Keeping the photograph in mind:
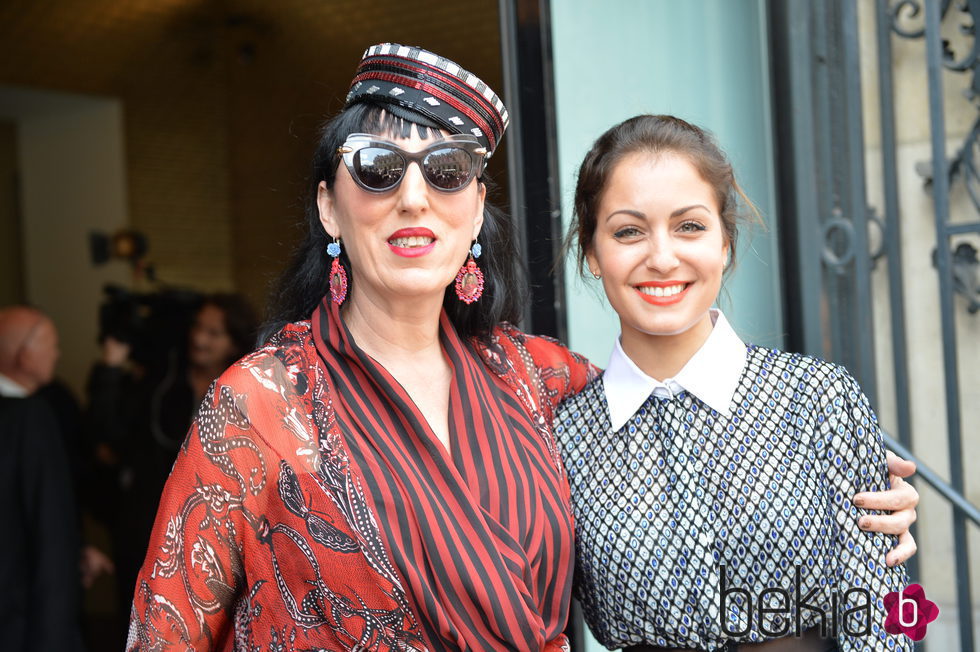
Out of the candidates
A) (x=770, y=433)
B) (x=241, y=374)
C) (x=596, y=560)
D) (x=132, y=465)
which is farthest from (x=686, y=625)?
(x=132, y=465)

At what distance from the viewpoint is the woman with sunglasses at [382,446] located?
69.6 inches

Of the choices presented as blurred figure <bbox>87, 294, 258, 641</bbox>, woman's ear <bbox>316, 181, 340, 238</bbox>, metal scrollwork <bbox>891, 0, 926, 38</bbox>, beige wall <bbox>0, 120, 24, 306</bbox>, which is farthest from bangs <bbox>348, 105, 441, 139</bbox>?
beige wall <bbox>0, 120, 24, 306</bbox>

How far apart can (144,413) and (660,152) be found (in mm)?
3928

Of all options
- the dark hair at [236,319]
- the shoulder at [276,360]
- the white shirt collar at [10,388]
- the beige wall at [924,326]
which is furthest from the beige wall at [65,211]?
the shoulder at [276,360]

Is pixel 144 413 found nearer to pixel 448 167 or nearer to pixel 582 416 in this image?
pixel 582 416

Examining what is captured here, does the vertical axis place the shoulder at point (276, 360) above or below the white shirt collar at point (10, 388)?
above

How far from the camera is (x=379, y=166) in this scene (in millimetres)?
1927

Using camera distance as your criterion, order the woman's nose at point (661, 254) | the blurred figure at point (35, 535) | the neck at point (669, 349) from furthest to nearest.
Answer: the blurred figure at point (35, 535)
the neck at point (669, 349)
the woman's nose at point (661, 254)

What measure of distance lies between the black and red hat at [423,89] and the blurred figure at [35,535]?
2.71 metres

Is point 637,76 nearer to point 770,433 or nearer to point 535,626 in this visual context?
point 770,433

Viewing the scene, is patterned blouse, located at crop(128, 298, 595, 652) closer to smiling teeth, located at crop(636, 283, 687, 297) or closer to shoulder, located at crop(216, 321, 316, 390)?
shoulder, located at crop(216, 321, 316, 390)

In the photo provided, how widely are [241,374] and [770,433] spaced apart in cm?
100

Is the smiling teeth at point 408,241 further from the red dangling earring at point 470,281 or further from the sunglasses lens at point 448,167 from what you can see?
the red dangling earring at point 470,281

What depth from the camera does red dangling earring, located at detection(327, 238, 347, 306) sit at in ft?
6.71
